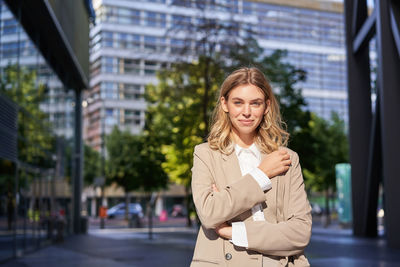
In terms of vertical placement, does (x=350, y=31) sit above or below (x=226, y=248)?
above

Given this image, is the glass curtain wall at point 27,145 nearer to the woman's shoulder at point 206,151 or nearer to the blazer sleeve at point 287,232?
the woman's shoulder at point 206,151

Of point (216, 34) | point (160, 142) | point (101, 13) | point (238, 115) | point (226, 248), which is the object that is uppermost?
point (101, 13)

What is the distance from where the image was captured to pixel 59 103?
2347 centimetres

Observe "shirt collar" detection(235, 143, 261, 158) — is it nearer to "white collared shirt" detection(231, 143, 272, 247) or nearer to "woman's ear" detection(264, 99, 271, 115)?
"white collared shirt" detection(231, 143, 272, 247)

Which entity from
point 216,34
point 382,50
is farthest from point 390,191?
point 216,34

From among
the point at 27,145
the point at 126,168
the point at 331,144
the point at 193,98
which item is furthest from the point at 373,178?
the point at 126,168

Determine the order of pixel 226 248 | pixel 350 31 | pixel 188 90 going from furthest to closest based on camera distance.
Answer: pixel 350 31
pixel 188 90
pixel 226 248

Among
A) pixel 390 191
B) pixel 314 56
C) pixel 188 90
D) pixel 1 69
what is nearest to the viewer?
pixel 1 69

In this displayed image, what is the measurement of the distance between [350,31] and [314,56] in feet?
272

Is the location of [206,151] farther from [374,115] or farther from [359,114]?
[359,114]

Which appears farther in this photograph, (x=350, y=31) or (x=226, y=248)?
(x=350, y=31)

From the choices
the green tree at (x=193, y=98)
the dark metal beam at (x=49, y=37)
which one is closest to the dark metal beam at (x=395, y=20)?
the green tree at (x=193, y=98)

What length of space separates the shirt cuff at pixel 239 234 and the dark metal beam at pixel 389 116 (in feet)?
44.8

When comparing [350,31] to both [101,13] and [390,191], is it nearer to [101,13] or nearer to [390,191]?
[390,191]
